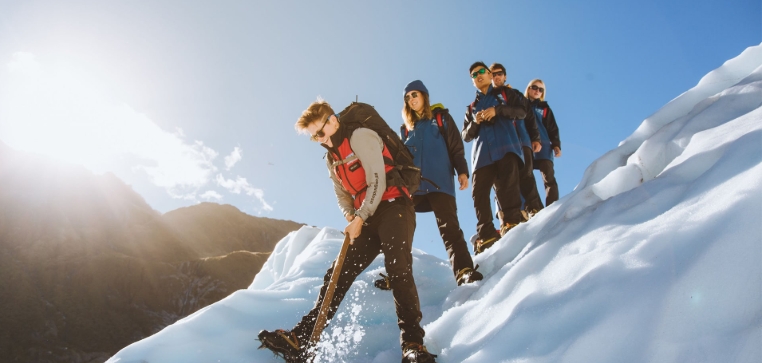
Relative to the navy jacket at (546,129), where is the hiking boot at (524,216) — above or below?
below

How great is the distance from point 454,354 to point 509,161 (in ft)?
9.24

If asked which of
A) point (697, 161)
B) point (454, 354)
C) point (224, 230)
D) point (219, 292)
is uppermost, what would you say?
point (224, 230)

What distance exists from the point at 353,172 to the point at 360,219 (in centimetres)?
39

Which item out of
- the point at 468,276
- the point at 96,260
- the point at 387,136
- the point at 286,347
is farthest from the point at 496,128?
the point at 96,260

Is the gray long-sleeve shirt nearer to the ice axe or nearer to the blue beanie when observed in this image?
the ice axe

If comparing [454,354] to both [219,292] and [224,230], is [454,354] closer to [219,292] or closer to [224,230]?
[219,292]

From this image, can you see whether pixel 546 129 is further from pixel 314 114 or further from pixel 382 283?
pixel 314 114

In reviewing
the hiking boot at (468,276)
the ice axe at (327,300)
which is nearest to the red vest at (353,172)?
the ice axe at (327,300)

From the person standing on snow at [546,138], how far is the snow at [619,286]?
2.58 meters

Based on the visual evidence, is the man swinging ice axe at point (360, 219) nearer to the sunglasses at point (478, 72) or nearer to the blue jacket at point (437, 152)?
the blue jacket at point (437, 152)

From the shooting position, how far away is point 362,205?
113 inches

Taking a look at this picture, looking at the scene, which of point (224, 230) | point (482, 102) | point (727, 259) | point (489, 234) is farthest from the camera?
point (224, 230)

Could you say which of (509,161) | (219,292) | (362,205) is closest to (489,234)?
(509,161)

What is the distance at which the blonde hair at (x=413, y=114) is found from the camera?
171 inches
